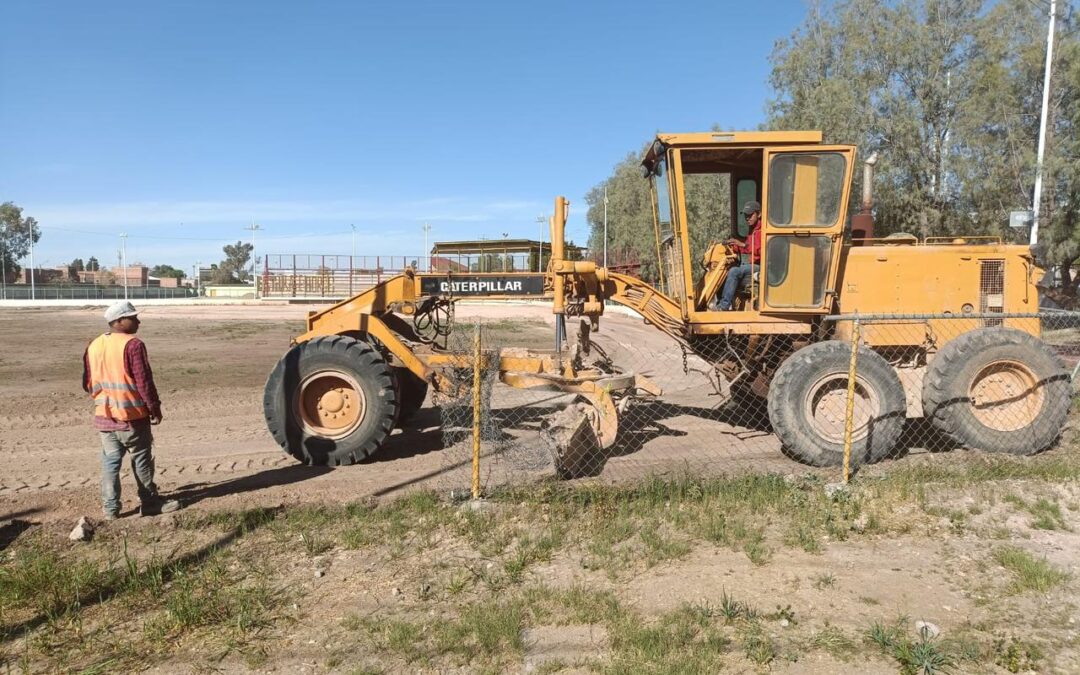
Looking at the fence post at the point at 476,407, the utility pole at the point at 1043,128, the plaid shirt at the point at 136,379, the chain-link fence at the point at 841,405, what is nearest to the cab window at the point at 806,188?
the chain-link fence at the point at 841,405

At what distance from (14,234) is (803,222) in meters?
89.6

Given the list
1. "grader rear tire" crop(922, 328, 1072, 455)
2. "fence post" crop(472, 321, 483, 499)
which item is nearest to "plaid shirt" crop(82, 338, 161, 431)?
"fence post" crop(472, 321, 483, 499)

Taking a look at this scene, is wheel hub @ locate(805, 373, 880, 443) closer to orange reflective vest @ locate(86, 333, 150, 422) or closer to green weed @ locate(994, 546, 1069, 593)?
green weed @ locate(994, 546, 1069, 593)

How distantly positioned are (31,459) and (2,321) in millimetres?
29001

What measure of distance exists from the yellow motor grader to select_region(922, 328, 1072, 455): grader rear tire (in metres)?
0.01

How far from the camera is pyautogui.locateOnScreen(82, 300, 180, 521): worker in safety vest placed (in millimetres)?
5375

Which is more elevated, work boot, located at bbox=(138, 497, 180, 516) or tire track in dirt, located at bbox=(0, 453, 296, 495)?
work boot, located at bbox=(138, 497, 180, 516)

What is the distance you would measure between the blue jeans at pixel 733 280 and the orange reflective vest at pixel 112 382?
582 cm

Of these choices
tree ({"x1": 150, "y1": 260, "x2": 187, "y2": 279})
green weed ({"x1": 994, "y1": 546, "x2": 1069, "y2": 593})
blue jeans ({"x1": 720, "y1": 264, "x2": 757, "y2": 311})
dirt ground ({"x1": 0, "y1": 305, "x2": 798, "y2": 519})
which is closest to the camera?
green weed ({"x1": 994, "y1": 546, "x2": 1069, "y2": 593})

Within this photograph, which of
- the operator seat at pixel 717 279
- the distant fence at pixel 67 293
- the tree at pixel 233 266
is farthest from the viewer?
the tree at pixel 233 266

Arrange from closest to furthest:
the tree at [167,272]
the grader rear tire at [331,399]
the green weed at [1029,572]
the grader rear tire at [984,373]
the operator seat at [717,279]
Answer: the green weed at [1029,572] → the grader rear tire at [984,373] → the grader rear tire at [331,399] → the operator seat at [717,279] → the tree at [167,272]

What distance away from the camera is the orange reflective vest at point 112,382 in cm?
537

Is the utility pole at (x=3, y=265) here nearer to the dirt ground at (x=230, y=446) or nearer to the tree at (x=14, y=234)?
the tree at (x=14, y=234)

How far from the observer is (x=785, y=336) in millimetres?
7828
